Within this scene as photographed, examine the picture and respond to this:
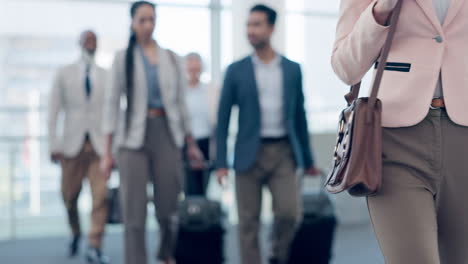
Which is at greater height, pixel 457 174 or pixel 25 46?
pixel 25 46

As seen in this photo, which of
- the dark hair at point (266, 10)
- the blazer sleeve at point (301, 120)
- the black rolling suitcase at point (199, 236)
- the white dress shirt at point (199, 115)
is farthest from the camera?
the white dress shirt at point (199, 115)

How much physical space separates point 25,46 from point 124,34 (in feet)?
4.40

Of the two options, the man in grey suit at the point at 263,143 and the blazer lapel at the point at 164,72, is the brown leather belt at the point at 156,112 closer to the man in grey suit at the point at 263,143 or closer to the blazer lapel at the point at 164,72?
the blazer lapel at the point at 164,72

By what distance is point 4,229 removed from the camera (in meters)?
9.28

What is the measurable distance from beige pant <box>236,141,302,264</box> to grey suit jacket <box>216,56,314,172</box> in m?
0.07

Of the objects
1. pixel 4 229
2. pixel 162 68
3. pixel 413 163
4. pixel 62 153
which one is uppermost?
pixel 162 68

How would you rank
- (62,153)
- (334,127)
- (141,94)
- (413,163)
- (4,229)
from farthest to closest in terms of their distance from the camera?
1. (334,127)
2. (4,229)
3. (62,153)
4. (141,94)
5. (413,163)

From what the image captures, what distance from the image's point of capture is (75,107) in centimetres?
675

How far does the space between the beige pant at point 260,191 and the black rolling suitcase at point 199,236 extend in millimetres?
753

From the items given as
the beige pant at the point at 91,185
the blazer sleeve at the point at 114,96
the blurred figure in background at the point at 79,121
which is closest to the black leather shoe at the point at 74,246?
the beige pant at the point at 91,185

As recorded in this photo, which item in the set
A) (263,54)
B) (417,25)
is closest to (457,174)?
(417,25)

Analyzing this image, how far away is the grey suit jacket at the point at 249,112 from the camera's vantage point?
15.6 ft

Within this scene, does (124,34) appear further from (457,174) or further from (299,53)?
(457,174)

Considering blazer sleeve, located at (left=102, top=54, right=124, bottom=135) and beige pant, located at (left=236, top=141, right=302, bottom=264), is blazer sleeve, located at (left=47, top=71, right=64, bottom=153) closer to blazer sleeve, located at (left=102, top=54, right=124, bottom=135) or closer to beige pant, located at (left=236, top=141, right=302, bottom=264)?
blazer sleeve, located at (left=102, top=54, right=124, bottom=135)
